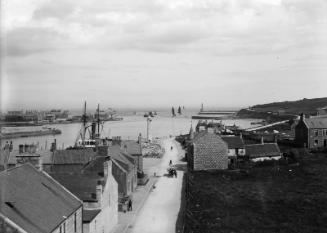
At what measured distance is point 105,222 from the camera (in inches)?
1230

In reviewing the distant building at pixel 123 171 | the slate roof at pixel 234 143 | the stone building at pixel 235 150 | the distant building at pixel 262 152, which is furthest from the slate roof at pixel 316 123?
the distant building at pixel 123 171

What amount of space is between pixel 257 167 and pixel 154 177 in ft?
56.2

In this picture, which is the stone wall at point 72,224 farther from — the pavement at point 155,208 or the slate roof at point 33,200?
the pavement at point 155,208

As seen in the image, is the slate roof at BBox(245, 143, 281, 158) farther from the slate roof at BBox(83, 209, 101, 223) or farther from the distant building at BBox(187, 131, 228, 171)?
the slate roof at BBox(83, 209, 101, 223)

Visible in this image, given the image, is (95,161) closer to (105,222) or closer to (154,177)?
(105,222)

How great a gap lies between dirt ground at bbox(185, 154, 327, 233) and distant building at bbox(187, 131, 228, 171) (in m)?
3.26

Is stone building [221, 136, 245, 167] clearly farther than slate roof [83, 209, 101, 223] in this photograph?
Yes

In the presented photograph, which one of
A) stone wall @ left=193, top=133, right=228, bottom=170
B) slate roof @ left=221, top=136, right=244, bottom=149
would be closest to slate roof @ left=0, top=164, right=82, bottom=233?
stone wall @ left=193, top=133, right=228, bottom=170

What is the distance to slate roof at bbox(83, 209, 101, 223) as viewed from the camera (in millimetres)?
27678

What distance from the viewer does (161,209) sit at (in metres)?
40.1

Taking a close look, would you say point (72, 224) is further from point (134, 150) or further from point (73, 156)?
point (134, 150)

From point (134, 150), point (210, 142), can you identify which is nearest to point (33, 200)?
point (134, 150)

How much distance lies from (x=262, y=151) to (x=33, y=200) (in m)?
54.4

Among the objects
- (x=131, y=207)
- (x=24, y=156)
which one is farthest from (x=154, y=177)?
(x=24, y=156)
